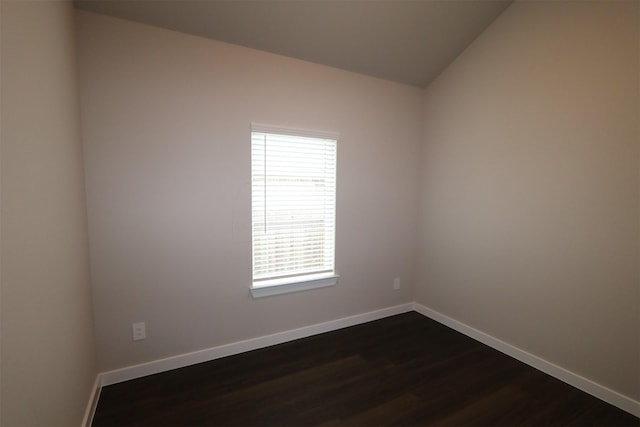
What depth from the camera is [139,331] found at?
6.51ft

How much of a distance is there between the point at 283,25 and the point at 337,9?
1.34 feet

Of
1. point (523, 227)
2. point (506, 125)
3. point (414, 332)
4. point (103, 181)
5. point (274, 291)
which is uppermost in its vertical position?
point (506, 125)

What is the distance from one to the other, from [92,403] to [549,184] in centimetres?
338

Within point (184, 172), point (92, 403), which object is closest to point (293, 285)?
point (184, 172)

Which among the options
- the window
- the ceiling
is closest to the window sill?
the window

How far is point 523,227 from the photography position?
7.30 feet

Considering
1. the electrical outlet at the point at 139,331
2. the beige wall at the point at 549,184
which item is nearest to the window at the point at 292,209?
the electrical outlet at the point at 139,331

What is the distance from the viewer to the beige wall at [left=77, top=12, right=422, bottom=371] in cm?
182

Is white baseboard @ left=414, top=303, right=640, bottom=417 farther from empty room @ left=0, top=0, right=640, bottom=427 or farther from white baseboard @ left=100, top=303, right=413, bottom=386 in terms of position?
white baseboard @ left=100, top=303, right=413, bottom=386

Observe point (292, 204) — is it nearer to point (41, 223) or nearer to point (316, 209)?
point (316, 209)

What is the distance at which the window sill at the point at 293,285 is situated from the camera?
2.33 metres

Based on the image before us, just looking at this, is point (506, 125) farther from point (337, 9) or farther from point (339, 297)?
point (339, 297)

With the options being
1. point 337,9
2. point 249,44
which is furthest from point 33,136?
point 337,9

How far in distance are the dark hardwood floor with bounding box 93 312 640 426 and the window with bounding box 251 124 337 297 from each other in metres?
0.62
